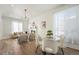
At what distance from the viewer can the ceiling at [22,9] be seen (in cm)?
173

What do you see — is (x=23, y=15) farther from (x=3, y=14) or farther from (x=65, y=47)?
(x=65, y=47)

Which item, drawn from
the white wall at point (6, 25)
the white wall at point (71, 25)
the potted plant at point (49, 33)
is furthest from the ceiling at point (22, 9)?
the potted plant at point (49, 33)

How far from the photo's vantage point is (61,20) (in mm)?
1741

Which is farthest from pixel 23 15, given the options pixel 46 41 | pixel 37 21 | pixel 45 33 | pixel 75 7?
pixel 75 7

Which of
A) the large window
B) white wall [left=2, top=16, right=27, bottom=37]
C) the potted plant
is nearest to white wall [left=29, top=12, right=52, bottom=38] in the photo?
the potted plant

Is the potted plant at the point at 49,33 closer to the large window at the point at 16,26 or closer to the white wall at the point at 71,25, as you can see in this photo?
the white wall at the point at 71,25

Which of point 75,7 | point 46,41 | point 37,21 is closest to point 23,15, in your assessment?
point 37,21

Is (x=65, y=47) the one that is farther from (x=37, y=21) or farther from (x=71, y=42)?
(x=37, y=21)

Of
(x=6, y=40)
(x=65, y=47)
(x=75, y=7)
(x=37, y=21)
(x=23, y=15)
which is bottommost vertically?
(x=65, y=47)

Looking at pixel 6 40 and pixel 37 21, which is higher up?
pixel 37 21

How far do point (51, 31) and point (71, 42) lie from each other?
39 centimetres

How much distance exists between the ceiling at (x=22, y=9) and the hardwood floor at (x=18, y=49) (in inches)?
19.0

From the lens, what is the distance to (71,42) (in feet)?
5.51
